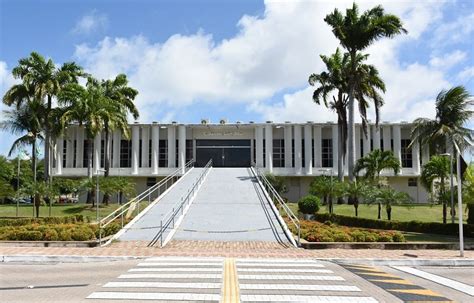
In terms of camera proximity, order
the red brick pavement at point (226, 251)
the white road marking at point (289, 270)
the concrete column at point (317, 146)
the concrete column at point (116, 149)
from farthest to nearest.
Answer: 1. the concrete column at point (116, 149)
2. the concrete column at point (317, 146)
3. the red brick pavement at point (226, 251)
4. the white road marking at point (289, 270)

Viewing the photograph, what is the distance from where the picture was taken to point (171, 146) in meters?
49.3

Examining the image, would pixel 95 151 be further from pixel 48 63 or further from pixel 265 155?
pixel 265 155

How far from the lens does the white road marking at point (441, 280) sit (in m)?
11.2

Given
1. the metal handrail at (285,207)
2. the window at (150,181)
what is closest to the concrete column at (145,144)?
the window at (150,181)

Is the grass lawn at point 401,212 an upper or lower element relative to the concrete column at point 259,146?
lower

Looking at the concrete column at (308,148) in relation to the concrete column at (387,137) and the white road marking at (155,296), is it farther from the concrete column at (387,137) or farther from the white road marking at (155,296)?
the white road marking at (155,296)

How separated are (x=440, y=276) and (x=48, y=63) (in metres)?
34.9

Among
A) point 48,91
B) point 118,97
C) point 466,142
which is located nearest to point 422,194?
point 466,142

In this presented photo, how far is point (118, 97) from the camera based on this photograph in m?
44.3

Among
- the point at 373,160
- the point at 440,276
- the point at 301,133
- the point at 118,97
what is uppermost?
the point at 118,97

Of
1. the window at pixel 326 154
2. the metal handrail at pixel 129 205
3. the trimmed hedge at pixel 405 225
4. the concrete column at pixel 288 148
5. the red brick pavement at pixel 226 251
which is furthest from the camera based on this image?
the window at pixel 326 154

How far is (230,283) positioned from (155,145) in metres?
38.8

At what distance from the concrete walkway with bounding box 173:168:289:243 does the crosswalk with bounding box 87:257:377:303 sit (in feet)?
20.9

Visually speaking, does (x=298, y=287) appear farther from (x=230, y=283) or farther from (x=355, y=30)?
(x=355, y=30)
